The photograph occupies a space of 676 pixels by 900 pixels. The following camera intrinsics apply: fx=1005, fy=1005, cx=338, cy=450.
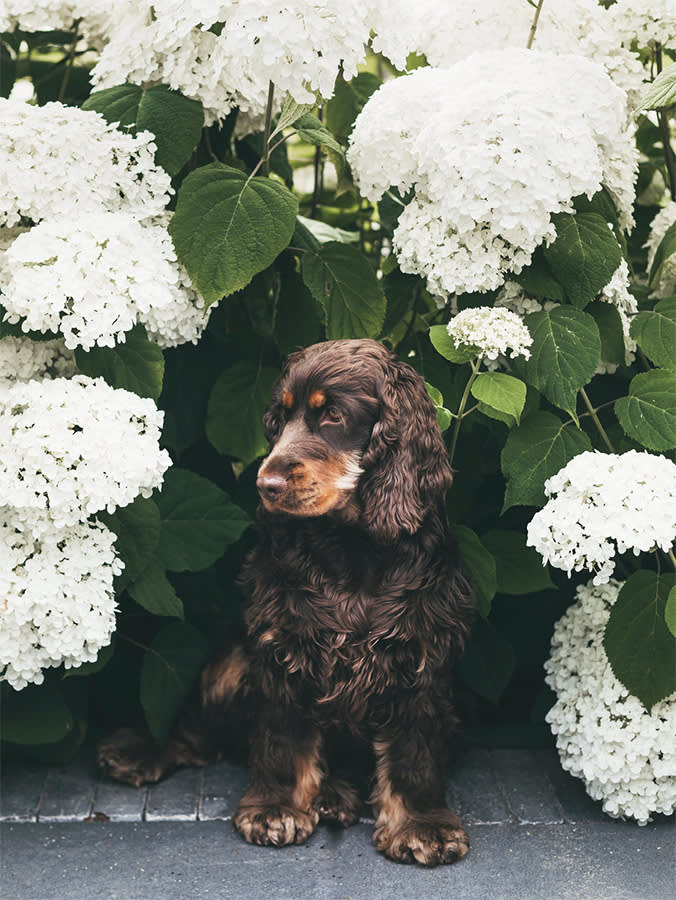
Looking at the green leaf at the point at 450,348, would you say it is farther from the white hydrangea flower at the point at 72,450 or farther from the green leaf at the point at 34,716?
the green leaf at the point at 34,716

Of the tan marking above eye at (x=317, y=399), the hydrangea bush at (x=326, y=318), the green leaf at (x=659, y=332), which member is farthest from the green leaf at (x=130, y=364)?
the green leaf at (x=659, y=332)

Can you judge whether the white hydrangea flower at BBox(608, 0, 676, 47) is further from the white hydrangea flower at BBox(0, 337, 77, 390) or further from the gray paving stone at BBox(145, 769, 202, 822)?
the gray paving stone at BBox(145, 769, 202, 822)

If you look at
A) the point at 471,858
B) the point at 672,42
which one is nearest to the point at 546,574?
the point at 471,858

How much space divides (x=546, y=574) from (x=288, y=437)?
0.82 metres

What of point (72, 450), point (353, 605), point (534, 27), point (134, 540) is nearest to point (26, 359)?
point (72, 450)

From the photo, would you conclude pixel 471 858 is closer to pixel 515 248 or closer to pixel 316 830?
pixel 316 830

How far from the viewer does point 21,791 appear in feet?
8.61

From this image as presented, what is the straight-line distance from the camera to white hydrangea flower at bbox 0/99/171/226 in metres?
2.32

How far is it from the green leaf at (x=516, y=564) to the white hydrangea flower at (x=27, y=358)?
1.18 m

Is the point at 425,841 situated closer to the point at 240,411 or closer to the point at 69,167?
the point at 240,411

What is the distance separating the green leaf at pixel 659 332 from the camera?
8.02 feet

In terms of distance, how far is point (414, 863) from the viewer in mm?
2307

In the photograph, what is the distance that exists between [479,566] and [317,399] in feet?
2.08

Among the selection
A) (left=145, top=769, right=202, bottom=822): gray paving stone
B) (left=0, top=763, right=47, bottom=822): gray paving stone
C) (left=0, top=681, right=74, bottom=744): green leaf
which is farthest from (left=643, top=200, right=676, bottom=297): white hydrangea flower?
(left=0, top=763, right=47, bottom=822): gray paving stone
